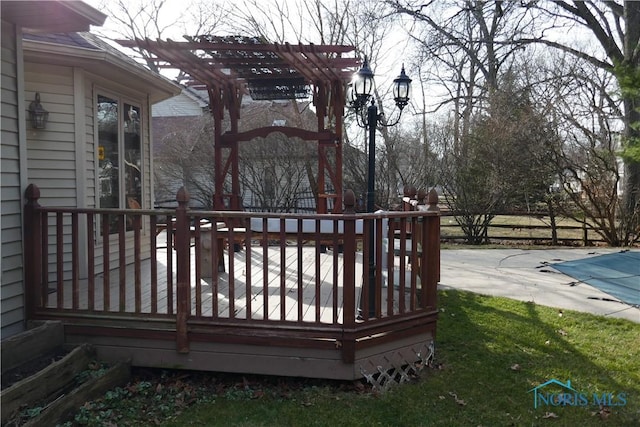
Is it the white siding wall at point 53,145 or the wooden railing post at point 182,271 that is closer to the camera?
the wooden railing post at point 182,271

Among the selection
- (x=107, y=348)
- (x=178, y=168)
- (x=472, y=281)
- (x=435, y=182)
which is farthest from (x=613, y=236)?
(x=178, y=168)

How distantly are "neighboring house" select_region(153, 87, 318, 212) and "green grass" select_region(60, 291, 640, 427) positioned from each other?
9.27 meters

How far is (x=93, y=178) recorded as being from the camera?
4996 mm

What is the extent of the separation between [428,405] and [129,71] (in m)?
4.32

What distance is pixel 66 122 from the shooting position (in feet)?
15.4

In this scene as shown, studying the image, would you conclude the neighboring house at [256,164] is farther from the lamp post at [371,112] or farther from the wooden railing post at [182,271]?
the wooden railing post at [182,271]

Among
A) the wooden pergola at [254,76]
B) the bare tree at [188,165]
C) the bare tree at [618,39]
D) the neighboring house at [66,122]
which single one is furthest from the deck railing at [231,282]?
the bare tree at [188,165]

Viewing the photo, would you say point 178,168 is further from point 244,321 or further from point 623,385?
point 623,385

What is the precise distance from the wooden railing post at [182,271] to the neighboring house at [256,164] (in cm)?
976

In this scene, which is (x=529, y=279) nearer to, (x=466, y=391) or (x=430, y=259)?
(x=430, y=259)

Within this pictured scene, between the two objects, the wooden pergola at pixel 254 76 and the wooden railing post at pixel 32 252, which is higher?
the wooden pergola at pixel 254 76

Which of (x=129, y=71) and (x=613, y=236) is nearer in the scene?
(x=129, y=71)

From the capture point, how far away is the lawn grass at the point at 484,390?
2.95 m

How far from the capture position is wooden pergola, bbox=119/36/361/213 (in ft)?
16.8
